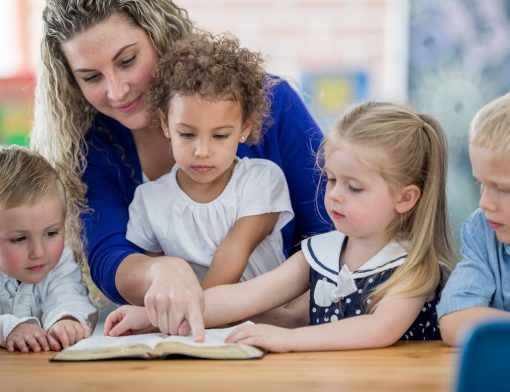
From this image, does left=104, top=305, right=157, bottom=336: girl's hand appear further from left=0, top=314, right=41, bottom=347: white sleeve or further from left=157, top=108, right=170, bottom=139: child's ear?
left=157, top=108, right=170, bottom=139: child's ear

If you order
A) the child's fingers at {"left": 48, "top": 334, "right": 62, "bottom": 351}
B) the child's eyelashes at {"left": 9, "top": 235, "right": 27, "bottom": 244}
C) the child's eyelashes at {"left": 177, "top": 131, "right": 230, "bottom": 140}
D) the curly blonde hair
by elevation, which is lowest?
the child's fingers at {"left": 48, "top": 334, "right": 62, "bottom": 351}

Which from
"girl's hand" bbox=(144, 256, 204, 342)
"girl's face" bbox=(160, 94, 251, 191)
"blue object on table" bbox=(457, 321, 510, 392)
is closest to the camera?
"blue object on table" bbox=(457, 321, 510, 392)

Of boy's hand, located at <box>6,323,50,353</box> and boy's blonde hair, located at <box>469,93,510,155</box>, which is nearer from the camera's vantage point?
boy's blonde hair, located at <box>469,93,510,155</box>

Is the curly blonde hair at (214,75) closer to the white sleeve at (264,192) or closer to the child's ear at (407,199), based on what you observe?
the white sleeve at (264,192)

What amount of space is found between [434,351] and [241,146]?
895 mm

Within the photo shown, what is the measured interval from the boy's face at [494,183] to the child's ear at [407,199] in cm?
21

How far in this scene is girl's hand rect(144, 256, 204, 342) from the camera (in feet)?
5.65

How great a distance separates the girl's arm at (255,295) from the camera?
1.91m

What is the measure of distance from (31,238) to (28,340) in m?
0.26

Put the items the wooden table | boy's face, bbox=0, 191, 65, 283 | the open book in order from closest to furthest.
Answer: the wooden table, the open book, boy's face, bbox=0, 191, 65, 283

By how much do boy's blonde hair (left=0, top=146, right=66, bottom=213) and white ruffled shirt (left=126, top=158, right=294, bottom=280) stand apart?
0.26 metres

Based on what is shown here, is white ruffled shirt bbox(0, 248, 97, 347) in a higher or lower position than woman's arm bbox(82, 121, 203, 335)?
lower

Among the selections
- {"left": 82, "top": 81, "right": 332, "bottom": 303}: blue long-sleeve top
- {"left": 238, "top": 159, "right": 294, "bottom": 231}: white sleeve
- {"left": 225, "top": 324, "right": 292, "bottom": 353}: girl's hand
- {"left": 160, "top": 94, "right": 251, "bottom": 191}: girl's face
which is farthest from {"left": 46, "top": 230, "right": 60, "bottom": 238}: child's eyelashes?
{"left": 225, "top": 324, "right": 292, "bottom": 353}: girl's hand

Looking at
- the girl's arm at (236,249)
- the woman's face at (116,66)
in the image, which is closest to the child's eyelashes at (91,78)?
the woman's face at (116,66)
